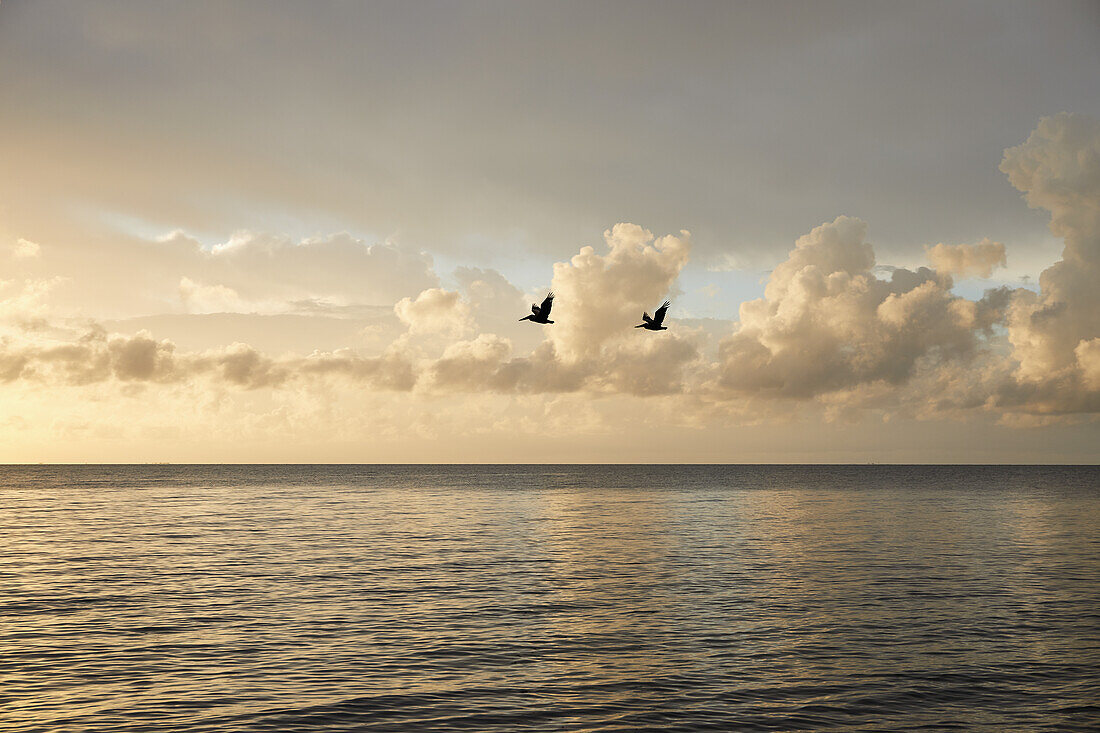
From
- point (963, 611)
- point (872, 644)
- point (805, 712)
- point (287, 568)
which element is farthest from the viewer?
point (287, 568)

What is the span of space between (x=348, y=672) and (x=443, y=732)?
6.75m

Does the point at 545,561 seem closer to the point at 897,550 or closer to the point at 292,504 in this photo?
the point at 897,550

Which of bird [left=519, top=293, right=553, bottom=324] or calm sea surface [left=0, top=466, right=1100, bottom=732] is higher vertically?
bird [left=519, top=293, right=553, bottom=324]

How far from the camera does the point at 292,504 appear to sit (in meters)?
130

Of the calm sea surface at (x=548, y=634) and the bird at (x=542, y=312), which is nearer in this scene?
the calm sea surface at (x=548, y=634)

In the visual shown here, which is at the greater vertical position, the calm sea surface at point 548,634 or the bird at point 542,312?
the bird at point 542,312

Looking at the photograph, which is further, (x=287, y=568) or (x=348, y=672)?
(x=287, y=568)

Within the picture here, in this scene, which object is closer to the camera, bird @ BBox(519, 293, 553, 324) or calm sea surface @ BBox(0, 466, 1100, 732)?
calm sea surface @ BBox(0, 466, 1100, 732)

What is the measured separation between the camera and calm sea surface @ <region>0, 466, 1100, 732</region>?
24391mm

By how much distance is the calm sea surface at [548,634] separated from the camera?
2439cm

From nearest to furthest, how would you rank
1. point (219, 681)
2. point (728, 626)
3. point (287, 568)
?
1. point (219, 681)
2. point (728, 626)
3. point (287, 568)

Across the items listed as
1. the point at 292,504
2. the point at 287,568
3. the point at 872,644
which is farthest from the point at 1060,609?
the point at 292,504

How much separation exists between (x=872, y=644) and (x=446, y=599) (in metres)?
19.7

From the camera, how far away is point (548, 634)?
33844mm
